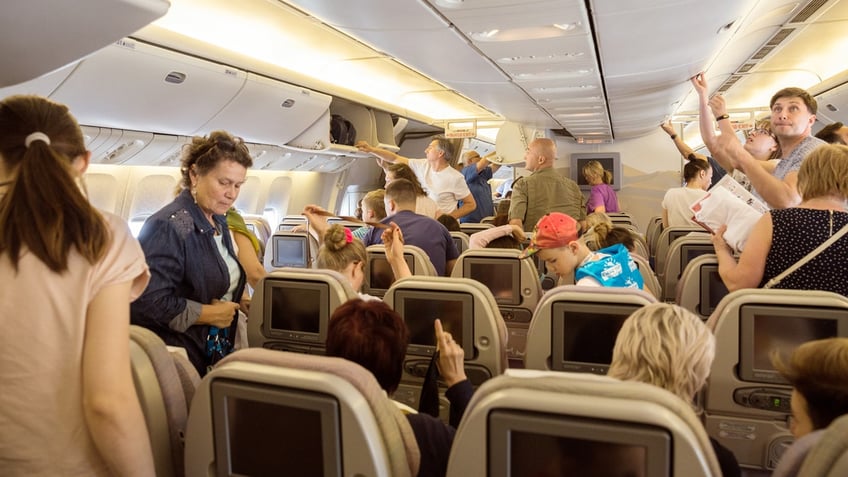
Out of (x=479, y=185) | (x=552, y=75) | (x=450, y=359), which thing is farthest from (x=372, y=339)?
(x=479, y=185)

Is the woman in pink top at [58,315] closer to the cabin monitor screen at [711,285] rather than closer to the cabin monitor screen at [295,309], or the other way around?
the cabin monitor screen at [295,309]

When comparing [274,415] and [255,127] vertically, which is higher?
[255,127]

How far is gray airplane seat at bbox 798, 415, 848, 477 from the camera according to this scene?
3.53 ft

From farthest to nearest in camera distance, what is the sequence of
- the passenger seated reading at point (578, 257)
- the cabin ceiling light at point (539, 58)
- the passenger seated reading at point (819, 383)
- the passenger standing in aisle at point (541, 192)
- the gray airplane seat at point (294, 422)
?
the passenger standing in aisle at point (541, 192), the cabin ceiling light at point (539, 58), the passenger seated reading at point (578, 257), the passenger seated reading at point (819, 383), the gray airplane seat at point (294, 422)

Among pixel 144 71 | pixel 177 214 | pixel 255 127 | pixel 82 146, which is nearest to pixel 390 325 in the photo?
pixel 82 146

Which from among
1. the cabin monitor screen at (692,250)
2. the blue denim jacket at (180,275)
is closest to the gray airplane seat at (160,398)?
the blue denim jacket at (180,275)

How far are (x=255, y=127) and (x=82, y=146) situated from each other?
5372 millimetres

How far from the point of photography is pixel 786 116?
12.2 ft

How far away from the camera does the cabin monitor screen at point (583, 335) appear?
2584mm

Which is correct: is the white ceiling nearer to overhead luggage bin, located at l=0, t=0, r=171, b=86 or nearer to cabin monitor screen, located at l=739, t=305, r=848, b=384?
overhead luggage bin, located at l=0, t=0, r=171, b=86

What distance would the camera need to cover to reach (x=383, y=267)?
438cm

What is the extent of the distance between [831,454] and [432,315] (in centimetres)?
196

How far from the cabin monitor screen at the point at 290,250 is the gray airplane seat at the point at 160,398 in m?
4.44

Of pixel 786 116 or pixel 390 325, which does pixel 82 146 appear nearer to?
pixel 390 325
